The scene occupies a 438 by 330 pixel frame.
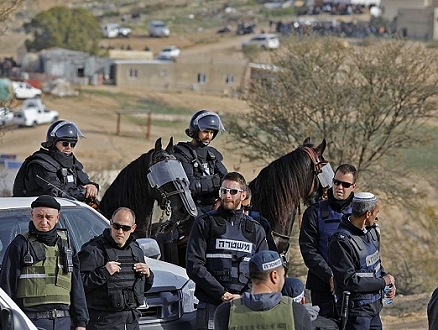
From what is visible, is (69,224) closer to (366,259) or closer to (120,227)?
(120,227)

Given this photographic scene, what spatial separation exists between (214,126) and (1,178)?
16.7m

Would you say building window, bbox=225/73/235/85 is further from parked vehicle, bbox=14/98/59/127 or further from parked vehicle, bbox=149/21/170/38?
parked vehicle, bbox=149/21/170/38

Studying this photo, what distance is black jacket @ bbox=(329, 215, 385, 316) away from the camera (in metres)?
7.82

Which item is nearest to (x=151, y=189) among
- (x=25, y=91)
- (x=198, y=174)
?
(x=198, y=174)

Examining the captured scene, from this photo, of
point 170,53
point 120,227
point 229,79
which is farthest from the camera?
point 170,53

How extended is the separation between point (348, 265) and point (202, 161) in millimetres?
2860

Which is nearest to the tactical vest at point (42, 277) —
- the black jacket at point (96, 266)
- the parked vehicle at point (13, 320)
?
the black jacket at point (96, 266)

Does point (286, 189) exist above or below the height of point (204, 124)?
below

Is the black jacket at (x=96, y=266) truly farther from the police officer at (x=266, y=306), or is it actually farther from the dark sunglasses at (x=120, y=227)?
the police officer at (x=266, y=306)

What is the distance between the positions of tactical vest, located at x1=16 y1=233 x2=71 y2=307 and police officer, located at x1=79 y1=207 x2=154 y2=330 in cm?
60

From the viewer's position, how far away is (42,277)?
283 inches

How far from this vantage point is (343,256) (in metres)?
7.81

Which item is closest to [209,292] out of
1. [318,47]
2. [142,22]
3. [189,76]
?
[318,47]

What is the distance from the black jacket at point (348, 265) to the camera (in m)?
Answer: 7.82
